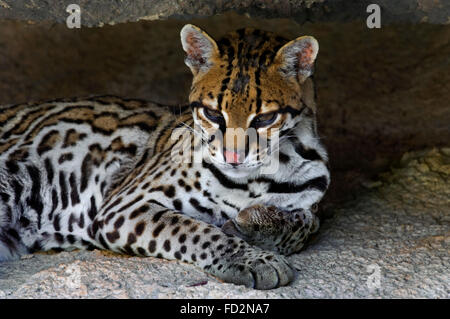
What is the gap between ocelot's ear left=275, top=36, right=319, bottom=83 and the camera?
12.3 ft

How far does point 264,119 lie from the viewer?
12.1 feet

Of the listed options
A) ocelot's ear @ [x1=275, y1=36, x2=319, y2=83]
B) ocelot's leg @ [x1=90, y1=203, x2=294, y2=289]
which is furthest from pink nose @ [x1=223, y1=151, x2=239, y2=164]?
ocelot's ear @ [x1=275, y1=36, x2=319, y2=83]

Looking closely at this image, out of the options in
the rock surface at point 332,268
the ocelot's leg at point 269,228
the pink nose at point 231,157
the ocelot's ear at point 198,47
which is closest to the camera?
the rock surface at point 332,268

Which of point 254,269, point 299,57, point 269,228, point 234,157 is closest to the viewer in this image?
point 254,269

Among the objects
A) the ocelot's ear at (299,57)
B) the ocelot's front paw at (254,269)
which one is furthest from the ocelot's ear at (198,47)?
the ocelot's front paw at (254,269)

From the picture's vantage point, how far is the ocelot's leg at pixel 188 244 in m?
3.38

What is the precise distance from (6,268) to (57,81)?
3264 millimetres

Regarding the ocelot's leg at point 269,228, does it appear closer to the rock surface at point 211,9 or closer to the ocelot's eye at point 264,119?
the ocelot's eye at point 264,119

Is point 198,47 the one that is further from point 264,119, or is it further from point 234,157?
point 234,157

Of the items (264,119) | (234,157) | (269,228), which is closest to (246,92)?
(264,119)

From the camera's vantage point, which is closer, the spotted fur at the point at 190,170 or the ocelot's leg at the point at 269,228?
the spotted fur at the point at 190,170

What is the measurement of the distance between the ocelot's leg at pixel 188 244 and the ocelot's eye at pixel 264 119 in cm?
63

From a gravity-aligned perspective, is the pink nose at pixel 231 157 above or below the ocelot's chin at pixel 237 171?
above

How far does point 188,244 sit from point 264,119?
2.64 ft
